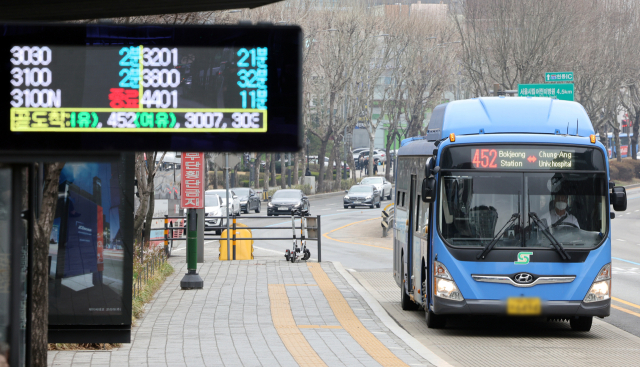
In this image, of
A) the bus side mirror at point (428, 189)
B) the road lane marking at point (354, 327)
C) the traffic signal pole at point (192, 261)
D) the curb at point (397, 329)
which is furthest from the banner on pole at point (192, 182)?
the bus side mirror at point (428, 189)

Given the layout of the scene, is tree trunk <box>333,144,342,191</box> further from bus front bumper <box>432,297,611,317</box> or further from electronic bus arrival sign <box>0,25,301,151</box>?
electronic bus arrival sign <box>0,25,301,151</box>

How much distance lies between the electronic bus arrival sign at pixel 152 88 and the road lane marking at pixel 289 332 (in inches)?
189

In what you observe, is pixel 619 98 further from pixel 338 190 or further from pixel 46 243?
pixel 46 243

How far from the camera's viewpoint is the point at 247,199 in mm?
45875

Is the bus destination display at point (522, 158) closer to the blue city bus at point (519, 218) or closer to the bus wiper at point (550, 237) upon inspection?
the blue city bus at point (519, 218)


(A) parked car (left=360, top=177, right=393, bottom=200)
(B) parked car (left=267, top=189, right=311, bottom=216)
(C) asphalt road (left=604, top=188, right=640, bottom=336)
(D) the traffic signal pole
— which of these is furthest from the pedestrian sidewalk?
(A) parked car (left=360, top=177, right=393, bottom=200)

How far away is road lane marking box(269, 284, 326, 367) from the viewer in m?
8.81

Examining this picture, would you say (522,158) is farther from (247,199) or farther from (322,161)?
(322,161)

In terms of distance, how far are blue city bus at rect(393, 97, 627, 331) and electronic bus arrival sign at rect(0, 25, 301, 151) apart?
6.91 m

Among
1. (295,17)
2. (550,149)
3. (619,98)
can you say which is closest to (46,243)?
(550,149)

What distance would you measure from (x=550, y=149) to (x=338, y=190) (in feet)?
188

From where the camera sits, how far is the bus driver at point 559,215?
431 inches

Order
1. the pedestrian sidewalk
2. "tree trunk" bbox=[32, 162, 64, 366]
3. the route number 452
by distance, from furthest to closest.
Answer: the route number 452
the pedestrian sidewalk
"tree trunk" bbox=[32, 162, 64, 366]

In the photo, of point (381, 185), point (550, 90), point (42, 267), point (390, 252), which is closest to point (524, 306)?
point (42, 267)
